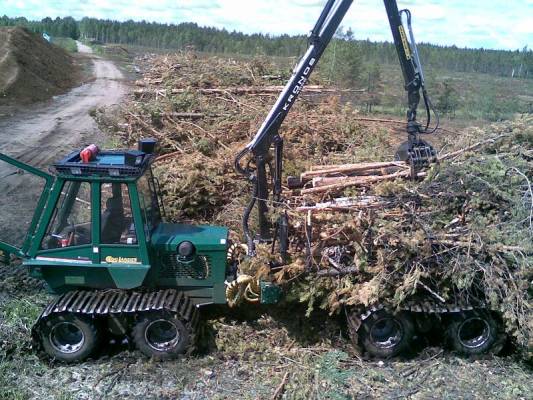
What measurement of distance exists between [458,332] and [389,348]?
32.1 inches

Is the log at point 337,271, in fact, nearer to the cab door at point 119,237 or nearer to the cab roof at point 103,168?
the cab door at point 119,237

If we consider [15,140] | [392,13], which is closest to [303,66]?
[392,13]

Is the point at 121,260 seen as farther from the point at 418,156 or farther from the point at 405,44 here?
the point at 405,44

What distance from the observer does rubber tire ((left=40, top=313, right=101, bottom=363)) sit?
654 centimetres

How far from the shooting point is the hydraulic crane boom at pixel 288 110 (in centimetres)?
714

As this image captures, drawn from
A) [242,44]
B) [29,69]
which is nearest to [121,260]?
[29,69]

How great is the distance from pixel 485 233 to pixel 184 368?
3.65 meters

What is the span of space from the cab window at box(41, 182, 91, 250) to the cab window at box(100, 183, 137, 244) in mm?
173

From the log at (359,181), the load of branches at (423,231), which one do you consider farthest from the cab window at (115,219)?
the log at (359,181)

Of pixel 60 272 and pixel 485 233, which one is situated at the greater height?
pixel 485 233

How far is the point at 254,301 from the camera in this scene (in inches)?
283

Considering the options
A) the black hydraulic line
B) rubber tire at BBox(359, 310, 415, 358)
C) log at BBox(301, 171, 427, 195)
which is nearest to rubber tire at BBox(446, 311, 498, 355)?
A: rubber tire at BBox(359, 310, 415, 358)

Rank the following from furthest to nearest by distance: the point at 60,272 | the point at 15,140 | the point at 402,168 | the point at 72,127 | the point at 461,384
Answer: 1. the point at 72,127
2. the point at 15,140
3. the point at 402,168
4. the point at 60,272
5. the point at 461,384

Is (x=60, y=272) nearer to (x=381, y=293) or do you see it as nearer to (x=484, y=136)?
(x=381, y=293)
